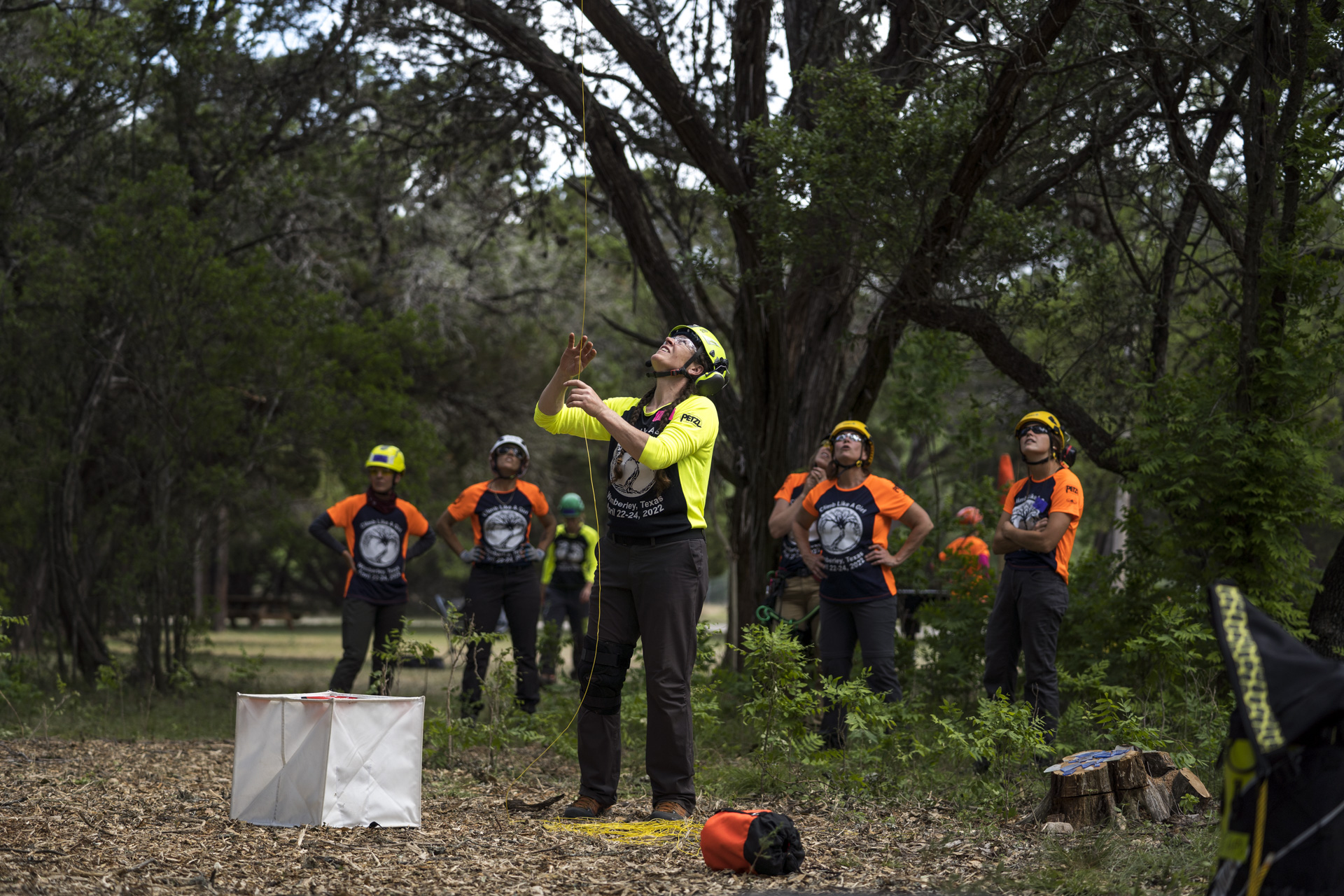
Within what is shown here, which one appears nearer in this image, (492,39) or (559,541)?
(492,39)

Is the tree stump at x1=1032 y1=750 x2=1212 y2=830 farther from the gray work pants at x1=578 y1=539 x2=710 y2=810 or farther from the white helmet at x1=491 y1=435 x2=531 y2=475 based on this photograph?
the white helmet at x1=491 y1=435 x2=531 y2=475

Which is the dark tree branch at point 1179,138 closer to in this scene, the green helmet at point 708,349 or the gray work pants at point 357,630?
the green helmet at point 708,349

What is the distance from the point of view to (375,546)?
8039 millimetres

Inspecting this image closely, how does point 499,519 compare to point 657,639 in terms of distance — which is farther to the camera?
point 499,519

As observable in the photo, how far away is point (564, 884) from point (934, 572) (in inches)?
212

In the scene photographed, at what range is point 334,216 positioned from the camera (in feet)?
46.2

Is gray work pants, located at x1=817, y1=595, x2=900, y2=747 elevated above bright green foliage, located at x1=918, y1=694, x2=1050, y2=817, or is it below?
above

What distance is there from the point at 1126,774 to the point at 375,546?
5022mm

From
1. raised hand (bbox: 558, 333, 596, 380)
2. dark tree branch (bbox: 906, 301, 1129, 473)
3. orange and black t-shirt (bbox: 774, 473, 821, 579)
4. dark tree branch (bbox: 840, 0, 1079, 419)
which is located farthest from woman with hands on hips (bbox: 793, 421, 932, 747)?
raised hand (bbox: 558, 333, 596, 380)

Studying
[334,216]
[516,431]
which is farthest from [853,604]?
[516,431]

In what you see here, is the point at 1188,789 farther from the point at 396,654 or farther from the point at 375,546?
the point at 375,546

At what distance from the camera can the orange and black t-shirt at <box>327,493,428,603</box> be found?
8.00 metres

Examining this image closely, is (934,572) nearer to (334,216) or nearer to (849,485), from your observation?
(849,485)

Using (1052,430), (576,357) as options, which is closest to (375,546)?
(576,357)
